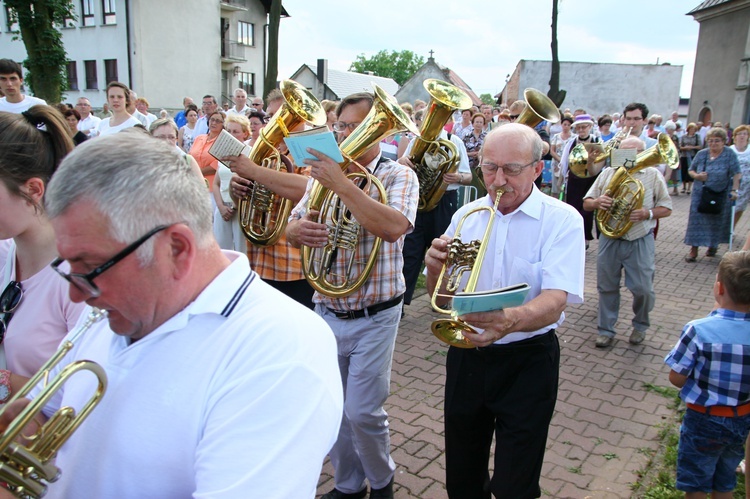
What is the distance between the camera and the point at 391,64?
9869cm

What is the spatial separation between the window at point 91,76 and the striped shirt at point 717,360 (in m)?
36.6

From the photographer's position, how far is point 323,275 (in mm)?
3123

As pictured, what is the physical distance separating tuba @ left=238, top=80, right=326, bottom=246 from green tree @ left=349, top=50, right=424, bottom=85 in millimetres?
98461

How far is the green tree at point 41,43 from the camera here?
58.6 ft

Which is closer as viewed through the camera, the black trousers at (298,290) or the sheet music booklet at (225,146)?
the sheet music booklet at (225,146)

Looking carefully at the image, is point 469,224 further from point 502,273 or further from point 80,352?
point 80,352

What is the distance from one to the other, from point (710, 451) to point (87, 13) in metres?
37.9

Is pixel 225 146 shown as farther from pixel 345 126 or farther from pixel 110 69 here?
pixel 110 69

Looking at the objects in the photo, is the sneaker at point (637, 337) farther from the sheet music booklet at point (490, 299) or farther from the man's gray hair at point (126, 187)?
the man's gray hair at point (126, 187)

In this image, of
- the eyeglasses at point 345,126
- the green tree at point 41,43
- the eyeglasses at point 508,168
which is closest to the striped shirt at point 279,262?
the eyeglasses at point 345,126

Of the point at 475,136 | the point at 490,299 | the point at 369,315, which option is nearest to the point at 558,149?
the point at 475,136

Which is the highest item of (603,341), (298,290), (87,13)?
(87,13)

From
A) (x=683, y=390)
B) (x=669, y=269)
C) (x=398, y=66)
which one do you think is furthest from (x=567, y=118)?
(x=398, y=66)

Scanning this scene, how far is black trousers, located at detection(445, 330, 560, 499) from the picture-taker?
2623mm
